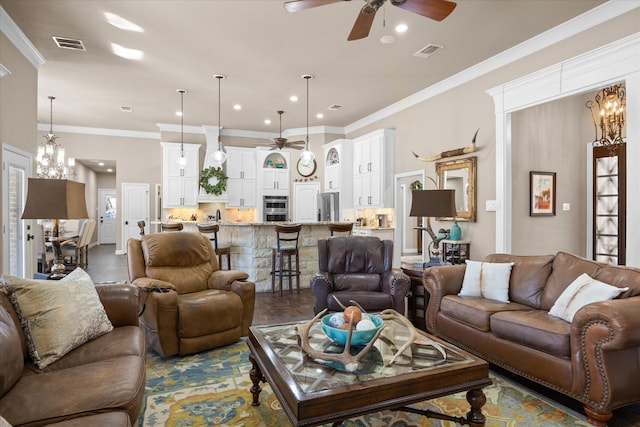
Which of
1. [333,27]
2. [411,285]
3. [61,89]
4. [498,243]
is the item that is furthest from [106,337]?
[61,89]

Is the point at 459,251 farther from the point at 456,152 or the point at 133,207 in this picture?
the point at 133,207

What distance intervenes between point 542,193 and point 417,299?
267cm

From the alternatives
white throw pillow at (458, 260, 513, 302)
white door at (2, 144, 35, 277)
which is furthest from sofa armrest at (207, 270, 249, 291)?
white door at (2, 144, 35, 277)

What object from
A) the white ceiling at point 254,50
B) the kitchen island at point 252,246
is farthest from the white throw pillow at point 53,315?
the kitchen island at point 252,246

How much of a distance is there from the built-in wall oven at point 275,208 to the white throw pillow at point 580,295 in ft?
23.9

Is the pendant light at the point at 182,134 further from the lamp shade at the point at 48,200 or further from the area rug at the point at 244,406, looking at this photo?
the area rug at the point at 244,406

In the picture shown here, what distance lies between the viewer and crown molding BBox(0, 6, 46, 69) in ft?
13.0

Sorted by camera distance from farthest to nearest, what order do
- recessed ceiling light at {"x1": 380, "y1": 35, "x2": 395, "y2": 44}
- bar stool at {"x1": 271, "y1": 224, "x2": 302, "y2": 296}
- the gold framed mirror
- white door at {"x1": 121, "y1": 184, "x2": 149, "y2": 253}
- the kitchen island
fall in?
white door at {"x1": 121, "y1": 184, "x2": 149, "y2": 253} → the kitchen island → the gold framed mirror → bar stool at {"x1": 271, "y1": 224, "x2": 302, "y2": 296} → recessed ceiling light at {"x1": 380, "y1": 35, "x2": 395, "y2": 44}

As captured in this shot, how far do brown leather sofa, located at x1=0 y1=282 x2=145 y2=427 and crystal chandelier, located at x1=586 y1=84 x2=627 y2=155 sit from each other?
593cm

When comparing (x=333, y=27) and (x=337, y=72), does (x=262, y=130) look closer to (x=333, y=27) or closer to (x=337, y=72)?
(x=337, y=72)

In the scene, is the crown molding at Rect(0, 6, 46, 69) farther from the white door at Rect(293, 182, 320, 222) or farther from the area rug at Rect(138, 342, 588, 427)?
the white door at Rect(293, 182, 320, 222)

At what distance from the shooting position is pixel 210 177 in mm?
8969

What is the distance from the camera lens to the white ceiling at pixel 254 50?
3855 millimetres

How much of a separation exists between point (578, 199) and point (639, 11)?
2754 mm
